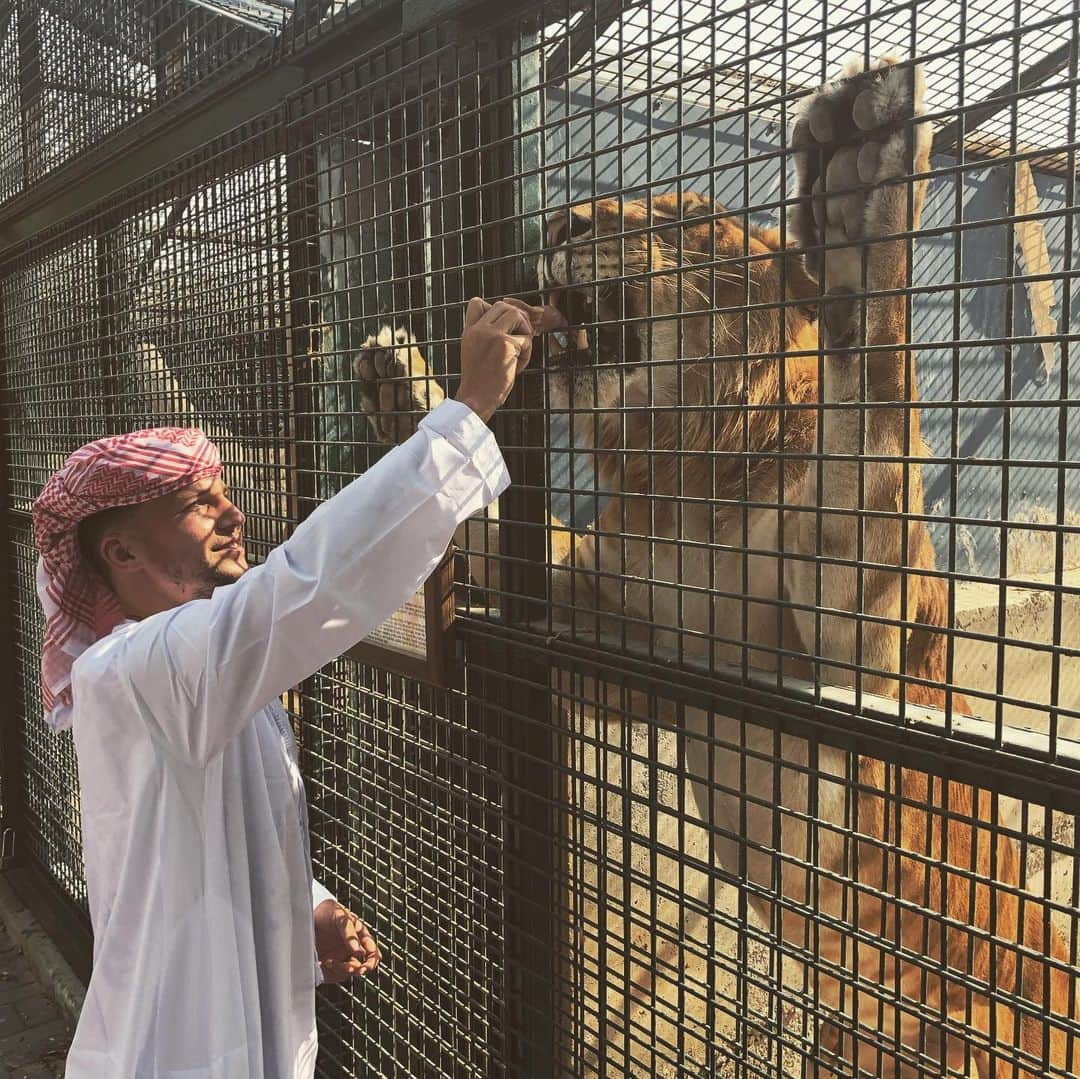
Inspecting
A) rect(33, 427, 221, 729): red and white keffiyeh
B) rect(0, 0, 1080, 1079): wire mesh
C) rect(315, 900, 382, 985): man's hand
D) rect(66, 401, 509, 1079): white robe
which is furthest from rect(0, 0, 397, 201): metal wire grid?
rect(315, 900, 382, 985): man's hand

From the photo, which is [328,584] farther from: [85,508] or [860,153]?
[860,153]

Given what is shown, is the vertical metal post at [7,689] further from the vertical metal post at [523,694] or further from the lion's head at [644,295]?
the vertical metal post at [523,694]

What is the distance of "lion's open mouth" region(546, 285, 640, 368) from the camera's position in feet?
6.63

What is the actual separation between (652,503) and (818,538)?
0.35 m

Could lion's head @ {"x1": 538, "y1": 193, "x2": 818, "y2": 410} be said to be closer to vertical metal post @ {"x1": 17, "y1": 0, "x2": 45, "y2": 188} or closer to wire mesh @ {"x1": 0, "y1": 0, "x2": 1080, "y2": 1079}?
wire mesh @ {"x1": 0, "y1": 0, "x2": 1080, "y2": 1079}

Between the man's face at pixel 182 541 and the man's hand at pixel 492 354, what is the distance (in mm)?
617

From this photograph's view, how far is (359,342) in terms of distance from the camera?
112 inches

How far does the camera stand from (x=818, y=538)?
5.31 ft

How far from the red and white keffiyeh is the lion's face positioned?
775 millimetres

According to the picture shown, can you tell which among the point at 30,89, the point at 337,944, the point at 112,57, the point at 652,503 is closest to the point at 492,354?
the point at 652,503

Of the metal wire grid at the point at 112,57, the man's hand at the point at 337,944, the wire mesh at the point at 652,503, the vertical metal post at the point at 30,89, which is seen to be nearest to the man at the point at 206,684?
the man's hand at the point at 337,944

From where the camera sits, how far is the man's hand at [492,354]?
1.73 meters

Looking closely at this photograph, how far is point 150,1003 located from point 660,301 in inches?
85.4

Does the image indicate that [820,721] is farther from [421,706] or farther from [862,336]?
[421,706]
